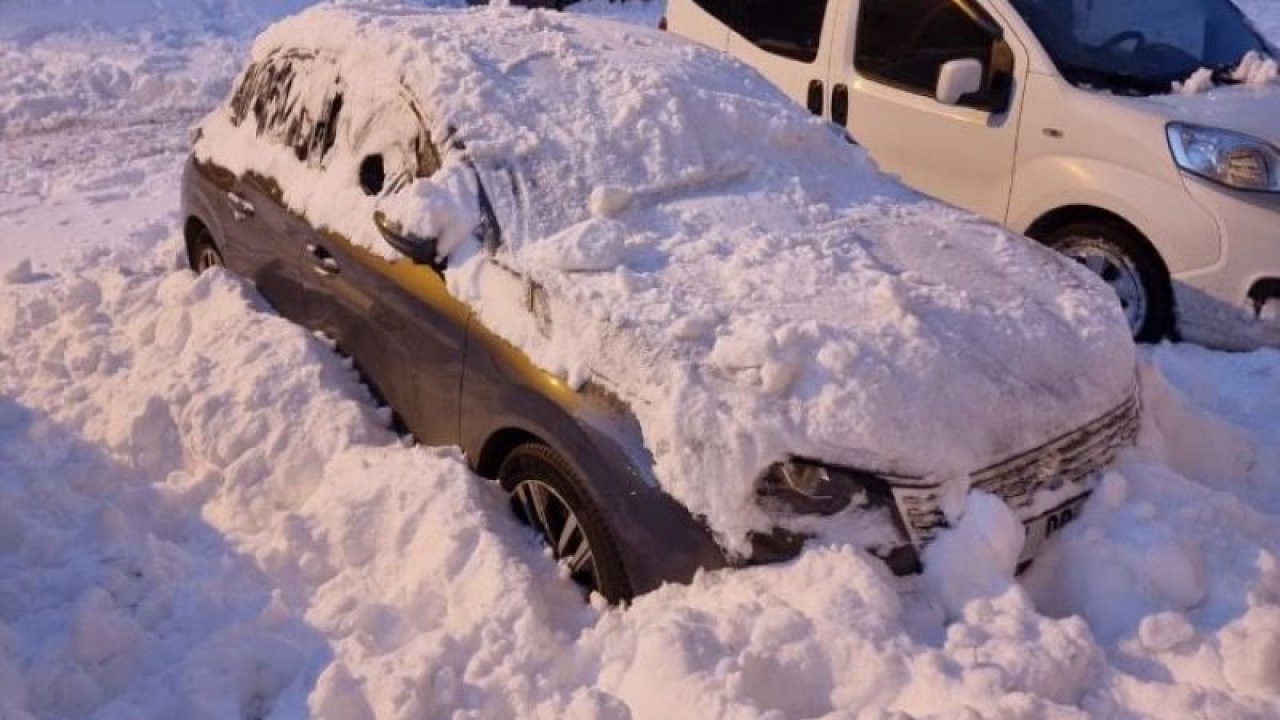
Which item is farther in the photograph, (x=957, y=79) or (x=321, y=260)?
(x=957, y=79)

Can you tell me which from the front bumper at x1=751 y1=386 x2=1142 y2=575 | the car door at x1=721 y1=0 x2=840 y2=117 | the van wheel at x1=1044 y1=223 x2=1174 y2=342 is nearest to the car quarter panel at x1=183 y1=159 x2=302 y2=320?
the front bumper at x1=751 y1=386 x2=1142 y2=575

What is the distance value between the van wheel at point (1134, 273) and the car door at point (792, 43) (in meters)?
1.63

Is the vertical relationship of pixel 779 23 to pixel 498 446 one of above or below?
above

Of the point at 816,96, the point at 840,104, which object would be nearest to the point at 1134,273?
the point at 840,104

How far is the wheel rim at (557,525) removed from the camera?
3666 millimetres

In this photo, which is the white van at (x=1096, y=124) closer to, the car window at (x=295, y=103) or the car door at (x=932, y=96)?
the car door at (x=932, y=96)

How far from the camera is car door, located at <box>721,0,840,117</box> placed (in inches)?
273

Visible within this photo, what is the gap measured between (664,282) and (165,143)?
759 centimetres

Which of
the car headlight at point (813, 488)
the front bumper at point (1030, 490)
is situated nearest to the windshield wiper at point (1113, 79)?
the front bumper at point (1030, 490)

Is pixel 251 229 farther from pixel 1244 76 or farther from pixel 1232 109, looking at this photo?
pixel 1244 76

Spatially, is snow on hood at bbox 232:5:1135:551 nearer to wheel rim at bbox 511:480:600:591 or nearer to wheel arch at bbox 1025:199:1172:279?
wheel rim at bbox 511:480:600:591

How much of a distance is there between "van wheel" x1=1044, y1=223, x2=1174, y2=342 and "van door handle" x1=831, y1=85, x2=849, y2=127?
144 centimetres

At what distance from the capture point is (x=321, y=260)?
474cm

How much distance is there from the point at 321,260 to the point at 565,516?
162 cm
